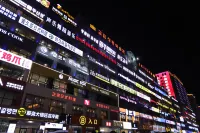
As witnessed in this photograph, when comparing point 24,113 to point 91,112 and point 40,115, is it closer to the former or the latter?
point 40,115

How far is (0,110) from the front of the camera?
18.5 m

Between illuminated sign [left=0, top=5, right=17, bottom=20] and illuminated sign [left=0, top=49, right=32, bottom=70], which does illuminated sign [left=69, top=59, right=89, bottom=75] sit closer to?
illuminated sign [left=0, top=49, right=32, bottom=70]

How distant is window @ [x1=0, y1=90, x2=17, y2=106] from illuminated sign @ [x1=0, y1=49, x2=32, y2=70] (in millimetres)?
4059

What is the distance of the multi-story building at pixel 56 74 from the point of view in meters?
21.6

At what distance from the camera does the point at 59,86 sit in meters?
28.3

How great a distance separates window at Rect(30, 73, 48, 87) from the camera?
2488 cm

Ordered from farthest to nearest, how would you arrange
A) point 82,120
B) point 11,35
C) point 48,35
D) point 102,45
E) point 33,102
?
point 102,45, point 48,35, point 82,120, point 33,102, point 11,35

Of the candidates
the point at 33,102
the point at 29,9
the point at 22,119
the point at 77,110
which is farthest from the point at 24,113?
the point at 29,9

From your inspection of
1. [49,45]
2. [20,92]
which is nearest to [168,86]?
[49,45]

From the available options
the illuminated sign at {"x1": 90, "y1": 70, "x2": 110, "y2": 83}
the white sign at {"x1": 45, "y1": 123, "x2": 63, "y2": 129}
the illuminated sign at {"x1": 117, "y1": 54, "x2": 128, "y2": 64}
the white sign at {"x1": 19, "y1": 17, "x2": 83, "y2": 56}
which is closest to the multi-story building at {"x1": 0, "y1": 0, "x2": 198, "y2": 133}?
the white sign at {"x1": 19, "y1": 17, "x2": 83, "y2": 56}

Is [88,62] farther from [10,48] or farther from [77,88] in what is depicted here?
[10,48]

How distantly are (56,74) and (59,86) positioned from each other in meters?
2.66

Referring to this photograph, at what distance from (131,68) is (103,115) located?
24.6 meters

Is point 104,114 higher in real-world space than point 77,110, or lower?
lower
